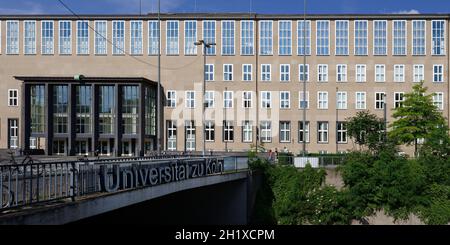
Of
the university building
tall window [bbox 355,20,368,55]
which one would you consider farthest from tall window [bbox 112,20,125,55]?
tall window [bbox 355,20,368,55]

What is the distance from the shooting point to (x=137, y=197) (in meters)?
19.1

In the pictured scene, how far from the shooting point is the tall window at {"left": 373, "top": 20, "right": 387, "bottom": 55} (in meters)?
70.2

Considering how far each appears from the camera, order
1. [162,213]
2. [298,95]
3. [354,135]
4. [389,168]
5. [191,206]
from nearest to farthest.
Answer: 1. [162,213]
2. [191,206]
3. [389,168]
4. [354,135]
5. [298,95]

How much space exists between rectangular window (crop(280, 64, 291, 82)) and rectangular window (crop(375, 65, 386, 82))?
10487mm

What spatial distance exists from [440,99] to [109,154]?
40039 mm

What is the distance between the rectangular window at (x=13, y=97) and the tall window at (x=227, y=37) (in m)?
25.9

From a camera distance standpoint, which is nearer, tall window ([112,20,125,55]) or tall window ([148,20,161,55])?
tall window ([148,20,161,55])

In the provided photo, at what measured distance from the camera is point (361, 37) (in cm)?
7062

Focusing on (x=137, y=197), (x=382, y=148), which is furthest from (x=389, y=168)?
(x=137, y=197)

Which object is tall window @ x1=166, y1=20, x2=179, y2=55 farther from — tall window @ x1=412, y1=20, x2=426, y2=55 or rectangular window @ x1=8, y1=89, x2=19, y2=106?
tall window @ x1=412, y1=20, x2=426, y2=55

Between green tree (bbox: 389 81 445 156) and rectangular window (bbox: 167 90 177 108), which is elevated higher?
rectangular window (bbox: 167 90 177 108)

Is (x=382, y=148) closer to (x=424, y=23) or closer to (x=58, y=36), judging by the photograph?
(x=424, y=23)

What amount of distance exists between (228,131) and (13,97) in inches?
1053

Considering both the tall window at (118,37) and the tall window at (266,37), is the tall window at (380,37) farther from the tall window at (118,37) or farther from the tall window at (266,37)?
the tall window at (118,37)
